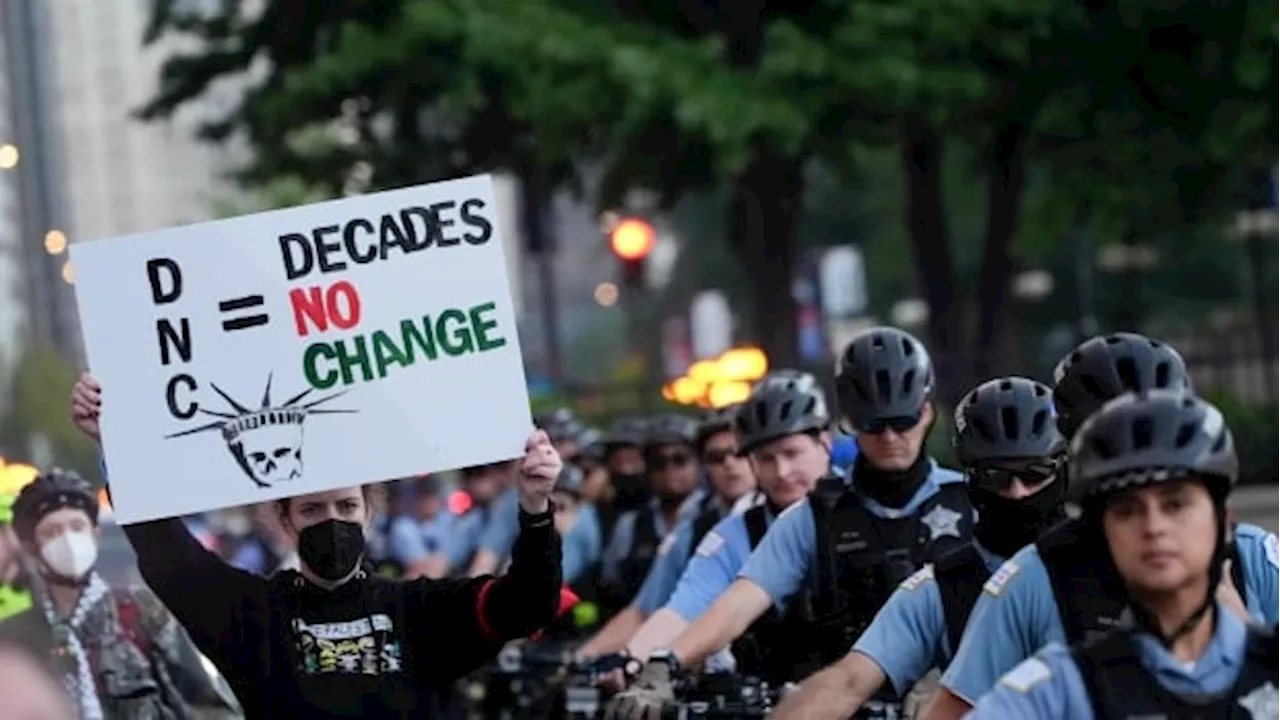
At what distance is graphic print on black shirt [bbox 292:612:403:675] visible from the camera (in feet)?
26.1

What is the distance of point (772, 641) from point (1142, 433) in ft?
16.3

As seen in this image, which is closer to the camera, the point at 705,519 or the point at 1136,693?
the point at 1136,693

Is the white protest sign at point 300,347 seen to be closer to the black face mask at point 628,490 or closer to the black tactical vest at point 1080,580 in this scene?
the black tactical vest at point 1080,580

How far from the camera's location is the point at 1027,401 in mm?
7961

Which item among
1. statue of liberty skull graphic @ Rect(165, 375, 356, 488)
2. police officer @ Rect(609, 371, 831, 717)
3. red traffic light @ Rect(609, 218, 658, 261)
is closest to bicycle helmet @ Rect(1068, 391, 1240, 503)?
statue of liberty skull graphic @ Rect(165, 375, 356, 488)

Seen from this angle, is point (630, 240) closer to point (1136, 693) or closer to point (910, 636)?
point (910, 636)

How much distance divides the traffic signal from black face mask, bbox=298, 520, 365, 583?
22.8m

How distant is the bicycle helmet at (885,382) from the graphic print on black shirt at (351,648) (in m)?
2.17

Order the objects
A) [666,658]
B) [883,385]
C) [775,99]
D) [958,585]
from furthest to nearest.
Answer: [775,99] → [883,385] → [666,658] → [958,585]

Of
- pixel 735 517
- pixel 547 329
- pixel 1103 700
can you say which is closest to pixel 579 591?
pixel 735 517

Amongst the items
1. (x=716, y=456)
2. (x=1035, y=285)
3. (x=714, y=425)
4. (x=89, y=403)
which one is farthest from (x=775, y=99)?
(x=1035, y=285)

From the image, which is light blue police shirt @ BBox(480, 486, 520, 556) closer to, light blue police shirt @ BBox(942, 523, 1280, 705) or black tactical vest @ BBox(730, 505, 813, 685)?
black tactical vest @ BBox(730, 505, 813, 685)

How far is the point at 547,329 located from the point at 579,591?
21820 mm

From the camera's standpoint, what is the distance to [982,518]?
7.98 meters
